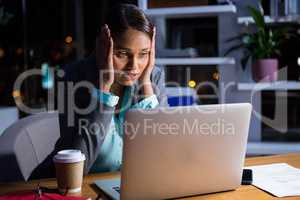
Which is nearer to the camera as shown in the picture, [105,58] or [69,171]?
[69,171]

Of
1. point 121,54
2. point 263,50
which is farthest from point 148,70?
point 263,50

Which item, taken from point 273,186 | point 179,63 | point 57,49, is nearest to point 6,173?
point 273,186

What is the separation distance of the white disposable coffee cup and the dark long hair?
0.63 meters

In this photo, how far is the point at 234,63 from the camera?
2672 mm

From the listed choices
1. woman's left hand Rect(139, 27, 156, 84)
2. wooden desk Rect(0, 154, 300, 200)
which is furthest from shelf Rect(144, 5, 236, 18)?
wooden desk Rect(0, 154, 300, 200)

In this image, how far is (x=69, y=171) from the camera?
108 cm

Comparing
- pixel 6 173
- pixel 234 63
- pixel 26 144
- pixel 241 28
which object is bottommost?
pixel 6 173

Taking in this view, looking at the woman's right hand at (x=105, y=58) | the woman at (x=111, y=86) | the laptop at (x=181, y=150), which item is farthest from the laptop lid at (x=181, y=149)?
the woman's right hand at (x=105, y=58)

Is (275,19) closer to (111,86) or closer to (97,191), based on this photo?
(111,86)

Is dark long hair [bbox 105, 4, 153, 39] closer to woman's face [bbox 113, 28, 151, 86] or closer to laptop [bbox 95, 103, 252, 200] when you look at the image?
woman's face [bbox 113, 28, 151, 86]

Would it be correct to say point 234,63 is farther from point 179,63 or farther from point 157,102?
point 157,102

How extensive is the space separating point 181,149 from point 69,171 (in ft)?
1.04

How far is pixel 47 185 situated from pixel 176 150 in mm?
440

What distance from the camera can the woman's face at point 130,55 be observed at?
1.56 m
